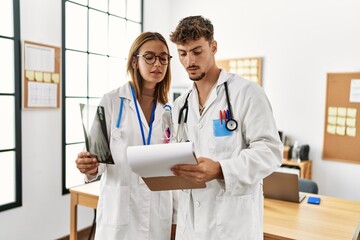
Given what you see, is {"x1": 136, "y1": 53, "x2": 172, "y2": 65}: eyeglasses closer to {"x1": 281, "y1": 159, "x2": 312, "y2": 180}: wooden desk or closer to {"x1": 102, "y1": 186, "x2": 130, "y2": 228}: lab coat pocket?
{"x1": 102, "y1": 186, "x2": 130, "y2": 228}: lab coat pocket

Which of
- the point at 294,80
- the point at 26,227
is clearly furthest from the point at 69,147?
the point at 294,80

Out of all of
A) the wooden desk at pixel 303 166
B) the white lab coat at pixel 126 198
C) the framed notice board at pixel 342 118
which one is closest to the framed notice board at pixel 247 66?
the framed notice board at pixel 342 118

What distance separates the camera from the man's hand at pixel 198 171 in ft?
3.42

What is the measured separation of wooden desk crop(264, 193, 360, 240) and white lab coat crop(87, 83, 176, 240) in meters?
0.55

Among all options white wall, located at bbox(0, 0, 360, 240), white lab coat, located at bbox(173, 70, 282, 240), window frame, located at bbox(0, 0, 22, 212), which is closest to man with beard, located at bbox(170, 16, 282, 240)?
white lab coat, located at bbox(173, 70, 282, 240)

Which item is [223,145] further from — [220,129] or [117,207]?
[117,207]

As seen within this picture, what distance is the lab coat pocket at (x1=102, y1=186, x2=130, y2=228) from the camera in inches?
58.2

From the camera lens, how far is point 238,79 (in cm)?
131

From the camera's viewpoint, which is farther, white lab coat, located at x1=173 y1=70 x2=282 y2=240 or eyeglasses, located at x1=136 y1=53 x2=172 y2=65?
eyeglasses, located at x1=136 y1=53 x2=172 y2=65

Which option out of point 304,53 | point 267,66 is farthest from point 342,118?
point 267,66

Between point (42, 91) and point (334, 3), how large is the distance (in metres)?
3.36

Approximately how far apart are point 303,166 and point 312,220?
1.97m

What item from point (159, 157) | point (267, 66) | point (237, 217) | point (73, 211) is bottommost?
point (73, 211)

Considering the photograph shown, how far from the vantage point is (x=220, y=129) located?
4.06 ft
